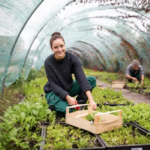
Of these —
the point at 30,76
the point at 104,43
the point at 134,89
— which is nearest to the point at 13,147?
the point at 134,89

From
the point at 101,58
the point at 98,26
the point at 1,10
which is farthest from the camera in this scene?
the point at 101,58

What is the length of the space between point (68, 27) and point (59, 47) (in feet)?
21.8

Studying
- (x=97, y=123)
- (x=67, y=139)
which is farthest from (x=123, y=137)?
(x=67, y=139)

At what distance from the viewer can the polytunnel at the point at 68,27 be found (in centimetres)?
358

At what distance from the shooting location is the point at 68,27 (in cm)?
925

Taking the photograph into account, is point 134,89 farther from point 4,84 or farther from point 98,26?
point 98,26

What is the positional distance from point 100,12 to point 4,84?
5.38 m

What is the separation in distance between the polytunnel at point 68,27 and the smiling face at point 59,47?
860 millimetres

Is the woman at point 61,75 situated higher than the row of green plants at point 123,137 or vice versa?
the woman at point 61,75

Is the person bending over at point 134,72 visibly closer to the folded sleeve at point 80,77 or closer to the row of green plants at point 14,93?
the row of green plants at point 14,93

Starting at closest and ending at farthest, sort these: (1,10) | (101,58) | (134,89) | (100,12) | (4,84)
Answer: (1,10)
(4,84)
(134,89)
(100,12)
(101,58)

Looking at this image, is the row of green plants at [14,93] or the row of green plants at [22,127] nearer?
the row of green plants at [22,127]

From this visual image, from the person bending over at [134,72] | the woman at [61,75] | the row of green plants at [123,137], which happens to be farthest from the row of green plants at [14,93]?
the person bending over at [134,72]

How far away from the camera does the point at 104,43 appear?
12.4 metres
